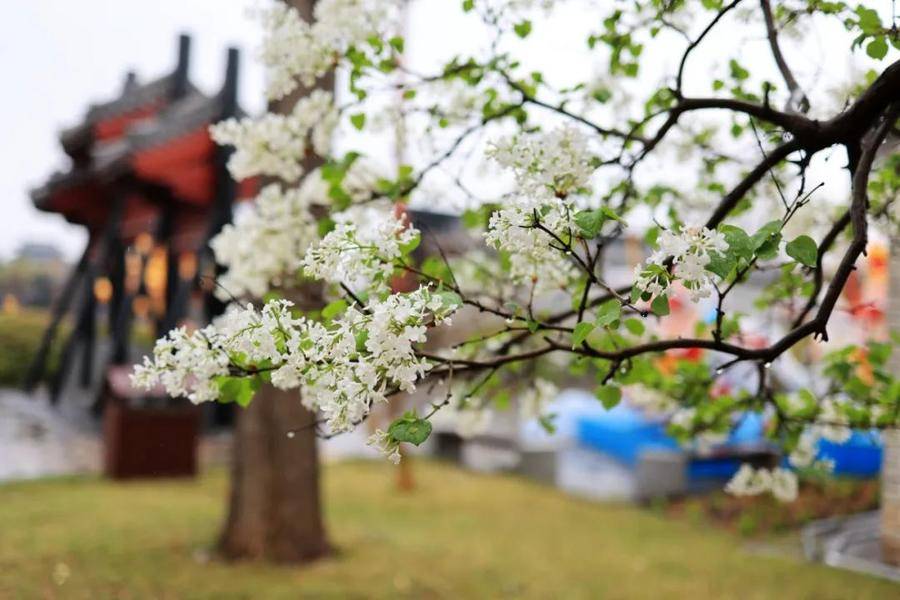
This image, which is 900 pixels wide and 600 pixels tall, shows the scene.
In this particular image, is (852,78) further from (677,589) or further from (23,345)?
(23,345)

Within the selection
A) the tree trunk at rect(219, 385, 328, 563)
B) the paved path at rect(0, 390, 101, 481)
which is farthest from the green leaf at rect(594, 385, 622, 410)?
the paved path at rect(0, 390, 101, 481)

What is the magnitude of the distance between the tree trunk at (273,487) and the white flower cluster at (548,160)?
4047mm

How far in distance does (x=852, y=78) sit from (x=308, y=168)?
3.69 meters

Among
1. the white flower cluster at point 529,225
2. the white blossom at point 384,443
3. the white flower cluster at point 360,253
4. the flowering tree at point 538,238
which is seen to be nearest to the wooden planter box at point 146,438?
the flowering tree at point 538,238

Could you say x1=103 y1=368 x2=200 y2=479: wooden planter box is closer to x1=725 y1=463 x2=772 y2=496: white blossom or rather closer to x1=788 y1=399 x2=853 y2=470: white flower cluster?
x1=725 y1=463 x2=772 y2=496: white blossom

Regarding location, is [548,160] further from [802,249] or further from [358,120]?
[358,120]

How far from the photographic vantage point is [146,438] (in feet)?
31.4

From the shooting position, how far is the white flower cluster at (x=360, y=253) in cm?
196

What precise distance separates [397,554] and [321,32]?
482cm

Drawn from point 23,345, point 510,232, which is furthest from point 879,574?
point 23,345

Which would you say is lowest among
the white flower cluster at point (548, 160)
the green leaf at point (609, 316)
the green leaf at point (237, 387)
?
the green leaf at point (237, 387)

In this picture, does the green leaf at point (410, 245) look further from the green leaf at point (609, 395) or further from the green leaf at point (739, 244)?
the green leaf at point (609, 395)

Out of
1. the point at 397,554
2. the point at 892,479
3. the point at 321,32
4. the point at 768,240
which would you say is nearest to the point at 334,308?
the point at 768,240

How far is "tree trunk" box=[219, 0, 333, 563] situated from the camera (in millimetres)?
6012
